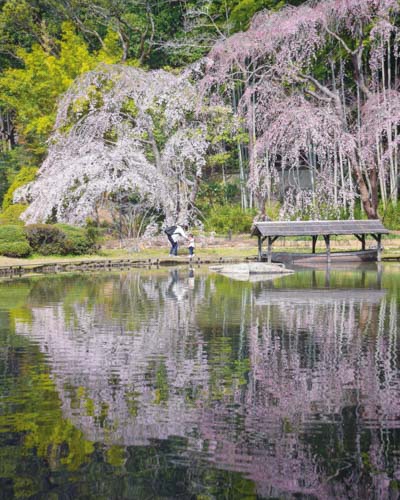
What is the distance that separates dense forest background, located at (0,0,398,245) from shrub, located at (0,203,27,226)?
9 cm

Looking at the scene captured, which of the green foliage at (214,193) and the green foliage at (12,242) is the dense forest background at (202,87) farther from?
the green foliage at (12,242)

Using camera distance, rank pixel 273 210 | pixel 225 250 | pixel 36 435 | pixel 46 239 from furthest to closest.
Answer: pixel 273 210
pixel 225 250
pixel 46 239
pixel 36 435

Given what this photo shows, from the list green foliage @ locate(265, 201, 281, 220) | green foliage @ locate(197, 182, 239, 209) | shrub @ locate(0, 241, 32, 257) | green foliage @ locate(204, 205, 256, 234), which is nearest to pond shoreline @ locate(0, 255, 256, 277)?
shrub @ locate(0, 241, 32, 257)

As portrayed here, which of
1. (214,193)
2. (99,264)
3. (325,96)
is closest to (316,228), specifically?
(99,264)

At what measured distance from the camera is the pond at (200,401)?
23.7 ft

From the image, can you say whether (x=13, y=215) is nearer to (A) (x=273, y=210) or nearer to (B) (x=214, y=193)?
(B) (x=214, y=193)

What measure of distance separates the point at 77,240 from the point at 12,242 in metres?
2.80

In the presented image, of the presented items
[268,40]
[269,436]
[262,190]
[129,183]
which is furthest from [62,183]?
[269,436]

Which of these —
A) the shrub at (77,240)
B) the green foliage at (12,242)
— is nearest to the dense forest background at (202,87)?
the shrub at (77,240)

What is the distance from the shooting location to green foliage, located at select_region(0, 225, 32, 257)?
32062 mm

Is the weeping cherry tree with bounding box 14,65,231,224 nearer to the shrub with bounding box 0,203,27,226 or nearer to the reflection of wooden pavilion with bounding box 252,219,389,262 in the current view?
the shrub with bounding box 0,203,27,226

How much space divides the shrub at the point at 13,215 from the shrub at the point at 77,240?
14.3ft

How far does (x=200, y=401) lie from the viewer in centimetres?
971

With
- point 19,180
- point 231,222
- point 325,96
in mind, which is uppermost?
point 325,96
